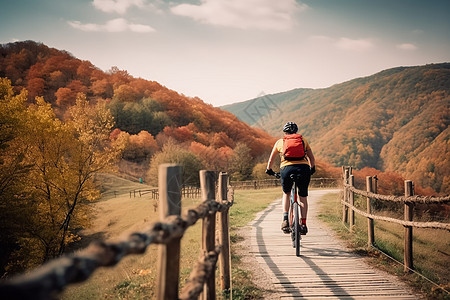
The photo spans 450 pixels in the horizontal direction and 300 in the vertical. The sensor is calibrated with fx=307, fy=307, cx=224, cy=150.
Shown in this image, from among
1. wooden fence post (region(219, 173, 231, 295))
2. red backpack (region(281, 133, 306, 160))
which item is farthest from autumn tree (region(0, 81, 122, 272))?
red backpack (region(281, 133, 306, 160))

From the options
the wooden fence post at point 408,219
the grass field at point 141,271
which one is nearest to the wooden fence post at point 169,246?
the grass field at point 141,271

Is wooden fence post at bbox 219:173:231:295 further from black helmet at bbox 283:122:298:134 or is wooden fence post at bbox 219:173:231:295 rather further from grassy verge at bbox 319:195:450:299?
grassy verge at bbox 319:195:450:299

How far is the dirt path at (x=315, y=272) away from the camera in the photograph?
4219 mm

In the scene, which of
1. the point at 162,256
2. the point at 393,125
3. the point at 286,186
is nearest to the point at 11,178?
the point at 286,186

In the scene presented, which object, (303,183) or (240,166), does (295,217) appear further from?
(240,166)

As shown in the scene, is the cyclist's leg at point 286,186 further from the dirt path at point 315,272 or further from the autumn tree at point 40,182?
the autumn tree at point 40,182

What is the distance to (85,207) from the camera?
20297mm

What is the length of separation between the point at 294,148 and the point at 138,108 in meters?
71.9

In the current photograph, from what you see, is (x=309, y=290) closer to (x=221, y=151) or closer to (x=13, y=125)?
(x=13, y=125)

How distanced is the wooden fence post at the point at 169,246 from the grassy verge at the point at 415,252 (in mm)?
3735

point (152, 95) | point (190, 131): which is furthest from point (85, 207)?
point (152, 95)

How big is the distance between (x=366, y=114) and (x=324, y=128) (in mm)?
17180

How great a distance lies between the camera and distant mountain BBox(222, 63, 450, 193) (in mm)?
61737

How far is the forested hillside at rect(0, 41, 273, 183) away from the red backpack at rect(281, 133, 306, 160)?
4083 cm
